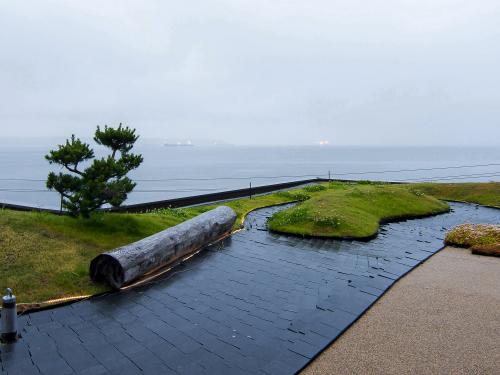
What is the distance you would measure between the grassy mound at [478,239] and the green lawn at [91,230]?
110 inches

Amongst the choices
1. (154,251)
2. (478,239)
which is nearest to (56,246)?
(154,251)

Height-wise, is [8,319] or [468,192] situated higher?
[468,192]

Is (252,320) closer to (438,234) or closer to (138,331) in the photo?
(138,331)

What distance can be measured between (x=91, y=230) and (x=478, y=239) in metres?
12.9

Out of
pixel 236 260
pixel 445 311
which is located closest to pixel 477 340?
pixel 445 311

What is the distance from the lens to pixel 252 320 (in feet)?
24.1

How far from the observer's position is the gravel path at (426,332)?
5.85 meters

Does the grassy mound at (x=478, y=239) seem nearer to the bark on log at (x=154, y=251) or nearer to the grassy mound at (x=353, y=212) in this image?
Answer: the grassy mound at (x=353, y=212)

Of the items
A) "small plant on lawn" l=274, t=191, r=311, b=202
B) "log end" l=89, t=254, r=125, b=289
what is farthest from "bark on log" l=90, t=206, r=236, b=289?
"small plant on lawn" l=274, t=191, r=311, b=202

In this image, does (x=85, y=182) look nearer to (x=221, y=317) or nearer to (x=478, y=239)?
(x=221, y=317)

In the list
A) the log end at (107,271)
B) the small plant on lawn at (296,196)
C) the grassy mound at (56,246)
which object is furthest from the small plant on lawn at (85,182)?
the small plant on lawn at (296,196)

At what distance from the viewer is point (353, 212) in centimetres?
1694

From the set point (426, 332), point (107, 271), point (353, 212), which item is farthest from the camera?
point (353, 212)

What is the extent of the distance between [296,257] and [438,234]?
7.06 m
